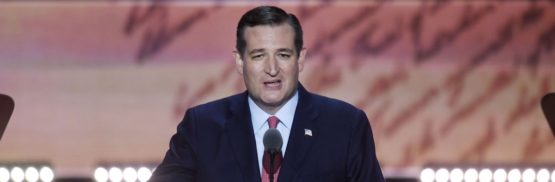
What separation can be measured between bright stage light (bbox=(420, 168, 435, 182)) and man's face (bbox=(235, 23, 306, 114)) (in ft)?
5.82

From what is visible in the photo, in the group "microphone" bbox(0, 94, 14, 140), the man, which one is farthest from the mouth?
"microphone" bbox(0, 94, 14, 140)

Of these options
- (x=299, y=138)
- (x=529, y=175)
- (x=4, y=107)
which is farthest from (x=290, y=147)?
(x=529, y=175)

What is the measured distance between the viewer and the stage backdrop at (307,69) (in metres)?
3.99

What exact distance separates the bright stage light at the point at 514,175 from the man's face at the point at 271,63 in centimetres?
194

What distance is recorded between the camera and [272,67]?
1891 millimetres

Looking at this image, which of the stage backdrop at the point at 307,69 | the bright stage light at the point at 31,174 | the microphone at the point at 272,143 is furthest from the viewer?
the stage backdrop at the point at 307,69

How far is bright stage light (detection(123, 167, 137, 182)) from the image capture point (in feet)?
11.8

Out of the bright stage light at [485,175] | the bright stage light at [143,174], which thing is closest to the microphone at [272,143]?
the bright stage light at [143,174]

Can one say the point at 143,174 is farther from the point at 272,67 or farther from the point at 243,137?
the point at 272,67

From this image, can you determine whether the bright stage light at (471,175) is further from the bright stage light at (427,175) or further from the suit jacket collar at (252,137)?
the suit jacket collar at (252,137)

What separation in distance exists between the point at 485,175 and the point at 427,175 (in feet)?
0.74

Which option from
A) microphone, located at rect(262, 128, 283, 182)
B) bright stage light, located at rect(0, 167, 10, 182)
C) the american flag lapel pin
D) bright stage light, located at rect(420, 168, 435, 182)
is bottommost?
bright stage light, located at rect(0, 167, 10, 182)

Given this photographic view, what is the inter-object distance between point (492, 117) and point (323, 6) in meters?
0.85

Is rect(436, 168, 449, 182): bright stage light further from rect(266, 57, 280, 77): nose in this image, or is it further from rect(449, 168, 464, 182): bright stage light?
rect(266, 57, 280, 77): nose
